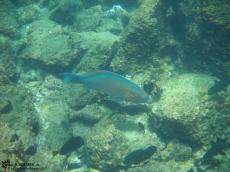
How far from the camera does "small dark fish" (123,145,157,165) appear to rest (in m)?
5.70

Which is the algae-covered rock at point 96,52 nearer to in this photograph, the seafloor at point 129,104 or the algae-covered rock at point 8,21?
the seafloor at point 129,104

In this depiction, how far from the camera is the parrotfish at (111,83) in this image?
496cm

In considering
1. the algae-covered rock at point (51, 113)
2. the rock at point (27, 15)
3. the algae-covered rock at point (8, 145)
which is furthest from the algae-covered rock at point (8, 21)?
the algae-covered rock at point (8, 145)

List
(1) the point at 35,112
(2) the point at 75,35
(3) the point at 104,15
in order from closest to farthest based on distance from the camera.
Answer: (1) the point at 35,112, (2) the point at 75,35, (3) the point at 104,15

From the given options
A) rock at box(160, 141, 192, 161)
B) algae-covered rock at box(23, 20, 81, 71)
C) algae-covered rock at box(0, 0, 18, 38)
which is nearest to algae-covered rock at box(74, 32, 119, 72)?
algae-covered rock at box(23, 20, 81, 71)

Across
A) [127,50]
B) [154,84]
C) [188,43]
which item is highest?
[188,43]

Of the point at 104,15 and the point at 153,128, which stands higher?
the point at 104,15

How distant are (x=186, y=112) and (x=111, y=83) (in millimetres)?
1558

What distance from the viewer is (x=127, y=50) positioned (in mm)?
7094

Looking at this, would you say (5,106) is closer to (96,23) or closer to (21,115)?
(21,115)

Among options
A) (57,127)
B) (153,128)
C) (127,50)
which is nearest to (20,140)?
(57,127)

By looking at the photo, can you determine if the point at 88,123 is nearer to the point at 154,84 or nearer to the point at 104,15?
the point at 154,84

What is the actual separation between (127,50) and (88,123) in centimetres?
193

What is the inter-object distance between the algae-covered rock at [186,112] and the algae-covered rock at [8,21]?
5660mm
